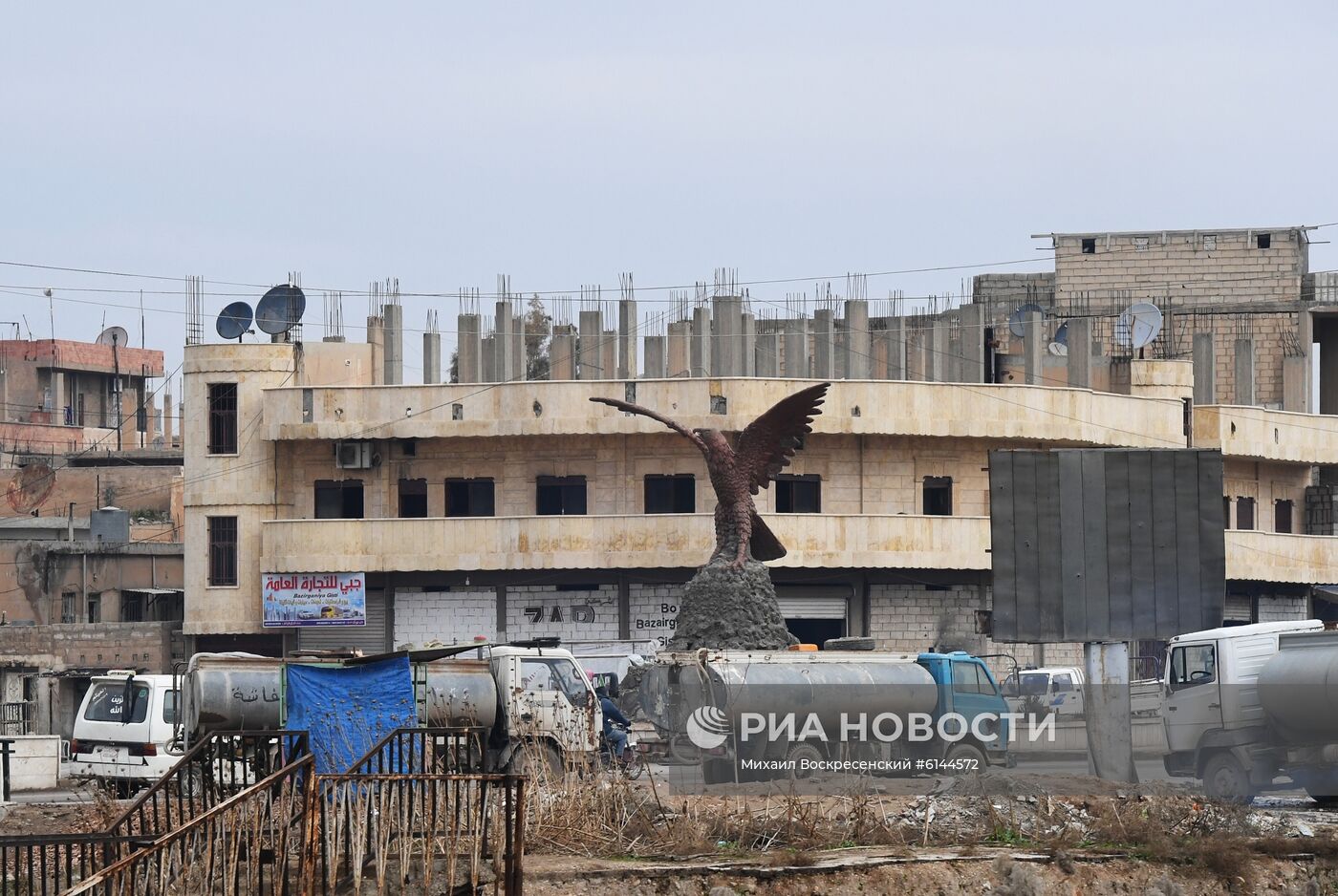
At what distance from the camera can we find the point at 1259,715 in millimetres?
21281

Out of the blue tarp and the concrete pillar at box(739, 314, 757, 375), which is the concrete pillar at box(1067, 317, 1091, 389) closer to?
the concrete pillar at box(739, 314, 757, 375)

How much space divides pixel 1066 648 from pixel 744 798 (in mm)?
28106

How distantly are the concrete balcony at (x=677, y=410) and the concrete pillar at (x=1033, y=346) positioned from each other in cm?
433

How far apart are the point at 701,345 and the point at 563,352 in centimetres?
349

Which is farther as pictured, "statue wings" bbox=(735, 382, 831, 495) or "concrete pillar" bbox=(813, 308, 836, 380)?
"concrete pillar" bbox=(813, 308, 836, 380)

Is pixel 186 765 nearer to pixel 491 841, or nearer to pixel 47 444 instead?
pixel 491 841

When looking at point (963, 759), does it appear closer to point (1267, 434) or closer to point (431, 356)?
point (431, 356)

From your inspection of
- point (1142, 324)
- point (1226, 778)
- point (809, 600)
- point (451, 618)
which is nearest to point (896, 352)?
point (1142, 324)

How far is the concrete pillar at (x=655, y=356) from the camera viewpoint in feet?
172

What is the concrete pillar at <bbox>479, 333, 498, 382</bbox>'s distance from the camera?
49.5 metres

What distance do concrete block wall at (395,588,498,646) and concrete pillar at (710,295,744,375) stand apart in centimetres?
836

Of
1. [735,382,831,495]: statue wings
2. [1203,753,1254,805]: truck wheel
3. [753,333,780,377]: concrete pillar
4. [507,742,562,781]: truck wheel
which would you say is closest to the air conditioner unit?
[753,333,780,377]: concrete pillar

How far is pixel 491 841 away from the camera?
17.0 meters

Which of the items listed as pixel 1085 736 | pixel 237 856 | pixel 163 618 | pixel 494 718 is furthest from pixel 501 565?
pixel 237 856
